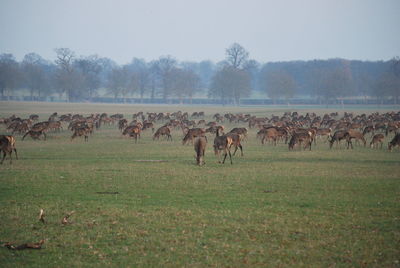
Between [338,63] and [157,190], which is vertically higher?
[338,63]

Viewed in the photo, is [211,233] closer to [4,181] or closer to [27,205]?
[27,205]

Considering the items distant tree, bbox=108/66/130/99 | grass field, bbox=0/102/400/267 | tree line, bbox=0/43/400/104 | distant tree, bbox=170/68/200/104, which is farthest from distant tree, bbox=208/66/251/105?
grass field, bbox=0/102/400/267

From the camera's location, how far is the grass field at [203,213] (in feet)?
28.1

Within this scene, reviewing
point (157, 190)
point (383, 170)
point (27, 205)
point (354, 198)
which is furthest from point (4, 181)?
point (383, 170)

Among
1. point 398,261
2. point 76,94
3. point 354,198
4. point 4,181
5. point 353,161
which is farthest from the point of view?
point 76,94

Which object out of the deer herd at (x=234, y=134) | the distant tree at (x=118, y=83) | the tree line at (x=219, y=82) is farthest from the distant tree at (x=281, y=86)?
the deer herd at (x=234, y=134)

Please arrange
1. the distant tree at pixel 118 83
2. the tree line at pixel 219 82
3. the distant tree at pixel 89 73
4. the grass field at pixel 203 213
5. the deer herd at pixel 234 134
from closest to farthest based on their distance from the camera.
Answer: the grass field at pixel 203 213 → the deer herd at pixel 234 134 → the tree line at pixel 219 82 → the distant tree at pixel 118 83 → the distant tree at pixel 89 73

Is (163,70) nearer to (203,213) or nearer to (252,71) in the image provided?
(252,71)

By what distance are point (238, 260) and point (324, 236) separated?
7.77 feet

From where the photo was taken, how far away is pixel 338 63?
163 meters

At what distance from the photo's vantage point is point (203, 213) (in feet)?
37.6

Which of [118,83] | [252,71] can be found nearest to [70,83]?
[118,83]

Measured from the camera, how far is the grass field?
337 inches

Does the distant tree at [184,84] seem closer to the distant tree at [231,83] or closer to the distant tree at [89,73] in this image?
the distant tree at [231,83]
